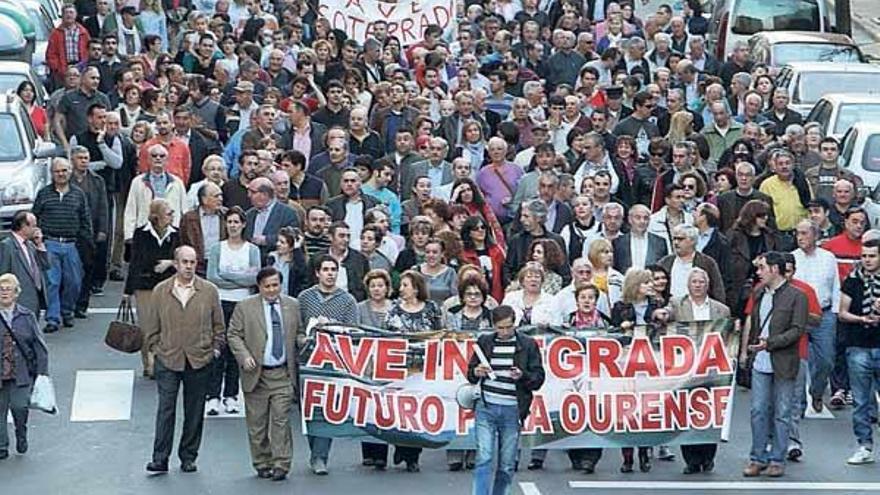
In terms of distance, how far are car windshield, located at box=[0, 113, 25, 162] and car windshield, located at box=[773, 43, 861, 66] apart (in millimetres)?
11834

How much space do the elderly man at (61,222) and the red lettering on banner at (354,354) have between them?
195 inches

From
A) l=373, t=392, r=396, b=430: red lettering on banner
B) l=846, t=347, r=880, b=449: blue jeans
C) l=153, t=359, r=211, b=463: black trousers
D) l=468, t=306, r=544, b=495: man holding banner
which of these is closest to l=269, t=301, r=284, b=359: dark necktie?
l=153, t=359, r=211, b=463: black trousers

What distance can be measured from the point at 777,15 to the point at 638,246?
17384 millimetres

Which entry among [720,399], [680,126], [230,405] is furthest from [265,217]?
[680,126]

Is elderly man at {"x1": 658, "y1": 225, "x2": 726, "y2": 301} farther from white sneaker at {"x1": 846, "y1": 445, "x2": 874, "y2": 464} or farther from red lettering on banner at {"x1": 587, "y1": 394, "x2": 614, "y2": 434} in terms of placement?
white sneaker at {"x1": 846, "y1": 445, "x2": 874, "y2": 464}

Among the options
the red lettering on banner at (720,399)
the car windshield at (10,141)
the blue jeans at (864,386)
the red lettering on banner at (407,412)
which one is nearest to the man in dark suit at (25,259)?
the car windshield at (10,141)

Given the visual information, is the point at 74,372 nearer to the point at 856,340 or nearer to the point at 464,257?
the point at 464,257

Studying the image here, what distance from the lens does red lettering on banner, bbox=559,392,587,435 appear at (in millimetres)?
18750

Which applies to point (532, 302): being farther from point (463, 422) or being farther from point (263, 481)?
point (263, 481)

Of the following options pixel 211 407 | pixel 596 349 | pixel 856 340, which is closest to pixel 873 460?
pixel 856 340

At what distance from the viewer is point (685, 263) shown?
2017 centimetres

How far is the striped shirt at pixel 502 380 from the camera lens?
1688 cm

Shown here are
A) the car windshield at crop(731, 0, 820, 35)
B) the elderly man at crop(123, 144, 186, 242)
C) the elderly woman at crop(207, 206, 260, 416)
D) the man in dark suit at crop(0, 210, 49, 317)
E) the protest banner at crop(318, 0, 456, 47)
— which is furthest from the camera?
the car windshield at crop(731, 0, 820, 35)

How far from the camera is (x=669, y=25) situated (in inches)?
1368
